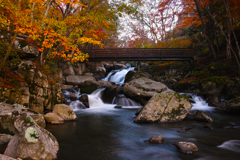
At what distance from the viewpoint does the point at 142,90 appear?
11539 mm

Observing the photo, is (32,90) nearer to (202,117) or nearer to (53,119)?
(53,119)

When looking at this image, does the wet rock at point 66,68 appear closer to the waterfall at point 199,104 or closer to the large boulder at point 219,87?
the waterfall at point 199,104

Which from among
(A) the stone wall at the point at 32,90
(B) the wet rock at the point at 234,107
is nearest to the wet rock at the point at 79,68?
(A) the stone wall at the point at 32,90

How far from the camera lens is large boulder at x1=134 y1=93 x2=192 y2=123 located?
22.7ft

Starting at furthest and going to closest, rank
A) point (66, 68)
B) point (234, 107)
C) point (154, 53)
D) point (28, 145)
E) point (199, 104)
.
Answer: point (154, 53)
point (66, 68)
point (199, 104)
point (234, 107)
point (28, 145)

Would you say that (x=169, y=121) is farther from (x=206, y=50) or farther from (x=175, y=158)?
(x=206, y=50)

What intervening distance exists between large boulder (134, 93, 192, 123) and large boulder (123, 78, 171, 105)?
396 centimetres

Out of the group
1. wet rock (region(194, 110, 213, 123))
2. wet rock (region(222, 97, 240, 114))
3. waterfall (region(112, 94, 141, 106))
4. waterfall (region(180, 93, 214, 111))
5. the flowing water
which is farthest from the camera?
waterfall (region(112, 94, 141, 106))

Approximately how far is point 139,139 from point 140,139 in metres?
0.03

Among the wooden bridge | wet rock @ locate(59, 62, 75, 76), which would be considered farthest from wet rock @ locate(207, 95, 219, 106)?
wet rock @ locate(59, 62, 75, 76)

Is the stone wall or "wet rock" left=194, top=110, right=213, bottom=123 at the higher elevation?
the stone wall

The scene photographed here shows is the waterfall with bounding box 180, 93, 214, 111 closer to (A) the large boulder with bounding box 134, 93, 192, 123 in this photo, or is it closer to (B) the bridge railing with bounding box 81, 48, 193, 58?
(A) the large boulder with bounding box 134, 93, 192, 123

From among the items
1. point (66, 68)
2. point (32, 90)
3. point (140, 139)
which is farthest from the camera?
point (66, 68)

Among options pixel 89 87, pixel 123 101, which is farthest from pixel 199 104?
pixel 89 87
